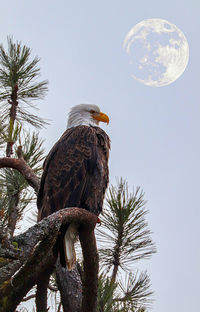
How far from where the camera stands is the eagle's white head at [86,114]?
11.4 ft

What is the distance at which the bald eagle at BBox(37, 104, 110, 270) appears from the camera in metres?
2.58

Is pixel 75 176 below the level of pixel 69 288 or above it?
above

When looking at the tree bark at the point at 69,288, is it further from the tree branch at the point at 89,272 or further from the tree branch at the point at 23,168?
the tree branch at the point at 23,168

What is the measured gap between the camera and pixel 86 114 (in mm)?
3535

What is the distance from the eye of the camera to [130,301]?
10.3ft

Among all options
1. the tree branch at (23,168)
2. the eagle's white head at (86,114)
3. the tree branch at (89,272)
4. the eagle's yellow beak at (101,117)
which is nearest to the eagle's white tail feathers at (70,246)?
the tree branch at (89,272)

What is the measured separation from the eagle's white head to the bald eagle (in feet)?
1.76

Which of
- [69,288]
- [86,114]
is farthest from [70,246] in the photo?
[86,114]

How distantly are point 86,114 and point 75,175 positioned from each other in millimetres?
1011

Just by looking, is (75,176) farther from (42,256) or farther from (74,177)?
(42,256)

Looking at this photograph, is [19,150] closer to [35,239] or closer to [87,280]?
[87,280]

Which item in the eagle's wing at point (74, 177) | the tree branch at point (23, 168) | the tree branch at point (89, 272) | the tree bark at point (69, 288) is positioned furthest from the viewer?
the tree branch at point (23, 168)

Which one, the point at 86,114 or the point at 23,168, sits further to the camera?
the point at 86,114

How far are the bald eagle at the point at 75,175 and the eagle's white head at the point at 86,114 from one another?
538mm
